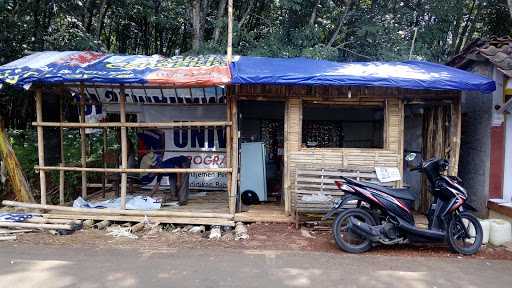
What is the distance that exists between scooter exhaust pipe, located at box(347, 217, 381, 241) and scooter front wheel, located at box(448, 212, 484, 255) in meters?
1.12

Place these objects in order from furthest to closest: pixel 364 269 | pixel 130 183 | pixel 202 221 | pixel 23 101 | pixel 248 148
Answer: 1. pixel 23 101
2. pixel 130 183
3. pixel 248 148
4. pixel 202 221
5. pixel 364 269

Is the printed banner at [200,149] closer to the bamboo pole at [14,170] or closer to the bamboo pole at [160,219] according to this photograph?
the bamboo pole at [14,170]

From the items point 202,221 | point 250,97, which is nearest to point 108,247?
point 202,221

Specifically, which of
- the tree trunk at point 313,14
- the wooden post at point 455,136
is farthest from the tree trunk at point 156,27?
the wooden post at point 455,136

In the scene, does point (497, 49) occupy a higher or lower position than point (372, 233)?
higher

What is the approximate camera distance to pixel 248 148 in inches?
359

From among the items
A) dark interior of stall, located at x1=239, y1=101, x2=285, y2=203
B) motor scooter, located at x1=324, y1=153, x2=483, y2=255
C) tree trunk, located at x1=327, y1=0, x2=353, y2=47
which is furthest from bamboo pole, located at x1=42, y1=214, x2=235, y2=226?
tree trunk, located at x1=327, y1=0, x2=353, y2=47

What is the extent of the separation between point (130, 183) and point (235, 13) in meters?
7.63

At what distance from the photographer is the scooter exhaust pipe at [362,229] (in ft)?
19.1

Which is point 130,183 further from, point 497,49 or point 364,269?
point 497,49

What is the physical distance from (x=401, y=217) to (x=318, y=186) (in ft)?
5.58

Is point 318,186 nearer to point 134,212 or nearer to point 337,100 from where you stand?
point 337,100

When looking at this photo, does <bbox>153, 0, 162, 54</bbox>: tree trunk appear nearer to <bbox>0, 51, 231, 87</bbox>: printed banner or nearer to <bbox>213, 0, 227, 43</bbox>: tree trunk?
<bbox>213, 0, 227, 43</bbox>: tree trunk

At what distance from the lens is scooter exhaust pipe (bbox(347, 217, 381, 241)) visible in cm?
581
